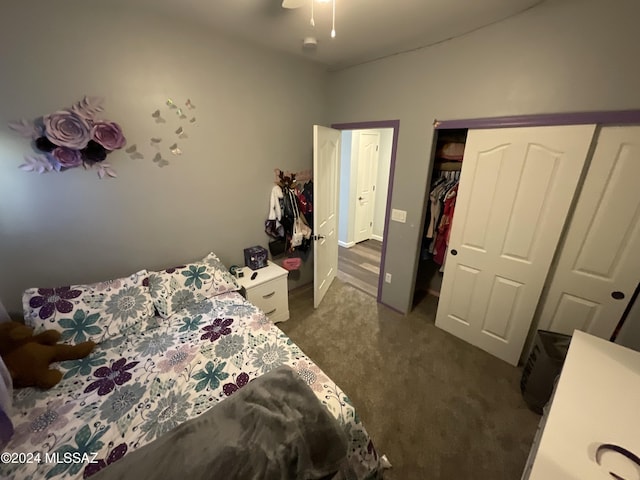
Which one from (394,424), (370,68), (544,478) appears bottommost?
(394,424)

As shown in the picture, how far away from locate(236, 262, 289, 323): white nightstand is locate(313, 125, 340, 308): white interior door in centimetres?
37

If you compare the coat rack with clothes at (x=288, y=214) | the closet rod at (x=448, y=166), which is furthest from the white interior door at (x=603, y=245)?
the coat rack with clothes at (x=288, y=214)

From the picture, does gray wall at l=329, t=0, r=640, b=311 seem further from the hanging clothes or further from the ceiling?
the hanging clothes

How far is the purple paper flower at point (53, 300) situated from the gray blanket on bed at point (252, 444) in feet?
3.54

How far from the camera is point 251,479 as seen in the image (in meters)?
0.88

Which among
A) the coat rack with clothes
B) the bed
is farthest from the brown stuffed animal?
the coat rack with clothes

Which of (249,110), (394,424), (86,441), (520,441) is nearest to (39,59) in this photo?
(249,110)

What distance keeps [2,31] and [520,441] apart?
149 inches

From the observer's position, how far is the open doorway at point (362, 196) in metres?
4.14

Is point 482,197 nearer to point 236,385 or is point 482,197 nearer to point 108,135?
point 236,385

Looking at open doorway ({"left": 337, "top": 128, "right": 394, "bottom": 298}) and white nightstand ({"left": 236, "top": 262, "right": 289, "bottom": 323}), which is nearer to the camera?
white nightstand ({"left": 236, "top": 262, "right": 289, "bottom": 323})

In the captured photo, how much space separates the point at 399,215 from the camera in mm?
2521

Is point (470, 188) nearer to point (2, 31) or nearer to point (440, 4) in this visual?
point (440, 4)

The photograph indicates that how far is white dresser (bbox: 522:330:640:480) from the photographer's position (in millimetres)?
724
